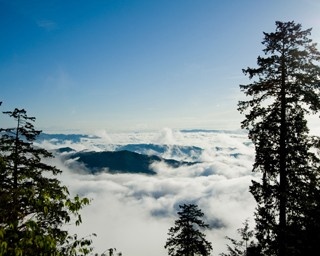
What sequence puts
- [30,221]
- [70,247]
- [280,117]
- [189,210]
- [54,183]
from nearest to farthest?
[30,221] < [70,247] < [280,117] < [54,183] < [189,210]

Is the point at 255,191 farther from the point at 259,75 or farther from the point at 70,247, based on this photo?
the point at 70,247

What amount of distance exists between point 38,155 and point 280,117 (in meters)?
16.5

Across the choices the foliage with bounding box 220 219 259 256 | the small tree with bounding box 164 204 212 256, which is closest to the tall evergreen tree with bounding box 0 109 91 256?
the foliage with bounding box 220 219 259 256

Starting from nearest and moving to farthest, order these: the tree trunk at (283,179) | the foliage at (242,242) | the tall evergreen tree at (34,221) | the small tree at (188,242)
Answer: the tall evergreen tree at (34,221), the tree trunk at (283,179), the foliage at (242,242), the small tree at (188,242)

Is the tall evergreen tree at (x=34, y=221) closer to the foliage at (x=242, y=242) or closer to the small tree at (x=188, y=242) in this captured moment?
the foliage at (x=242, y=242)

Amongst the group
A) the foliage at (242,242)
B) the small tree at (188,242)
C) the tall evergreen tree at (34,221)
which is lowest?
the small tree at (188,242)

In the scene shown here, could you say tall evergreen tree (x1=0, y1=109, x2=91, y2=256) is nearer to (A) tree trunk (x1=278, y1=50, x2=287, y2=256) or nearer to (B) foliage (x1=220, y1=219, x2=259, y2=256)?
(A) tree trunk (x1=278, y1=50, x2=287, y2=256)

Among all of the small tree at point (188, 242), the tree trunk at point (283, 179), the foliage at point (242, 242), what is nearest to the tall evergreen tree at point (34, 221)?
the tree trunk at point (283, 179)

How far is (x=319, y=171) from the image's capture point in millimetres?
14328

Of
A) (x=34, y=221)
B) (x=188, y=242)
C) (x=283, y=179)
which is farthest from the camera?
(x=188, y=242)

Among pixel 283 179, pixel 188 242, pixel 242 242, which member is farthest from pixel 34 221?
pixel 188 242

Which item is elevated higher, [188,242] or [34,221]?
[34,221]

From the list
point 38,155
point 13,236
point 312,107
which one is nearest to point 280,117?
point 312,107

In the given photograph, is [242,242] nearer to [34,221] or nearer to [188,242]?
[188,242]
